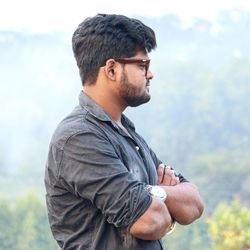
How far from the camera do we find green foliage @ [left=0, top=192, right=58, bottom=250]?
43.0ft

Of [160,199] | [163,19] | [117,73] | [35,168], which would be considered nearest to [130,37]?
[117,73]

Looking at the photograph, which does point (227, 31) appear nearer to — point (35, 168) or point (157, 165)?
point (35, 168)

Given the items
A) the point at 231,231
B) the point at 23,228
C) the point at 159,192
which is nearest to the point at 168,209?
the point at 159,192

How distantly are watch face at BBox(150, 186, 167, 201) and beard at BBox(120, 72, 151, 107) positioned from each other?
0.25 meters

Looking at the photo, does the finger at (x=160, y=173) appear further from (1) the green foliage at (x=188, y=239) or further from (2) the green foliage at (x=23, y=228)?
(1) the green foliage at (x=188, y=239)

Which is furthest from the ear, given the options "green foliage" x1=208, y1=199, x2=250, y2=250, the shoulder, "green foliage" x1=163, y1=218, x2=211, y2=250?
"green foliage" x1=163, y1=218, x2=211, y2=250

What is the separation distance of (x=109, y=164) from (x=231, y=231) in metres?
5.74

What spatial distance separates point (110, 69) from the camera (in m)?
2.24

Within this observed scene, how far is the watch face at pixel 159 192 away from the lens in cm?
218

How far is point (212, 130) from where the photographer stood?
39.4 metres

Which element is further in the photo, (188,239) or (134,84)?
(188,239)

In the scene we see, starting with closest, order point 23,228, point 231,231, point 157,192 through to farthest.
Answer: point 157,192 < point 231,231 < point 23,228

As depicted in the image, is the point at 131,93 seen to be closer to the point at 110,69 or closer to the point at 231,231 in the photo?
the point at 110,69

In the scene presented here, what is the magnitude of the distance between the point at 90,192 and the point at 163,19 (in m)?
52.2
